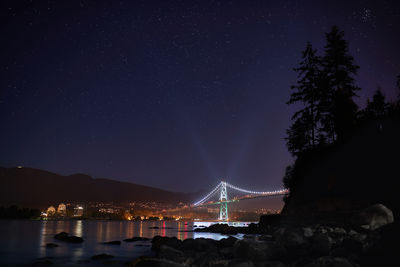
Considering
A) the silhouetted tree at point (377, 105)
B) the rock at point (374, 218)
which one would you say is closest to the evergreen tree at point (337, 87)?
the silhouetted tree at point (377, 105)

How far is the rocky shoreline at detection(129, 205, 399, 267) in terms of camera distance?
7.37 metres

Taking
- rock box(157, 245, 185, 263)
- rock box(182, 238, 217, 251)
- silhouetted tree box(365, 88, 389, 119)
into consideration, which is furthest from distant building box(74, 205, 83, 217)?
rock box(157, 245, 185, 263)

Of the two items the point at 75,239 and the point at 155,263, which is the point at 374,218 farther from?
the point at 75,239

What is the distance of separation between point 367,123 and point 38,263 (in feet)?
61.9

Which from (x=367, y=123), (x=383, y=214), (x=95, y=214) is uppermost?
(x=367, y=123)

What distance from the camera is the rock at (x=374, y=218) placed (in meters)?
12.0

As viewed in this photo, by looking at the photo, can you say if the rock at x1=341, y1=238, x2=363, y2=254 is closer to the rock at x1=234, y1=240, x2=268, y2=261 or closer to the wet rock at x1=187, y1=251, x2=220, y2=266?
the rock at x1=234, y1=240, x2=268, y2=261

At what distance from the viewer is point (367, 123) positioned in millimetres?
19078

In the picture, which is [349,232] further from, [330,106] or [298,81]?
[298,81]

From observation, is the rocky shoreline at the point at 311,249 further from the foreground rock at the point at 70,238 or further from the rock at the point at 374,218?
the foreground rock at the point at 70,238

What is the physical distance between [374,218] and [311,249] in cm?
389

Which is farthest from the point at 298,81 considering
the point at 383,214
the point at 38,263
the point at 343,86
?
the point at 38,263

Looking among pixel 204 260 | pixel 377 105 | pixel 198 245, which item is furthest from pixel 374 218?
pixel 377 105

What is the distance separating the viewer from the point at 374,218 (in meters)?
12.1
